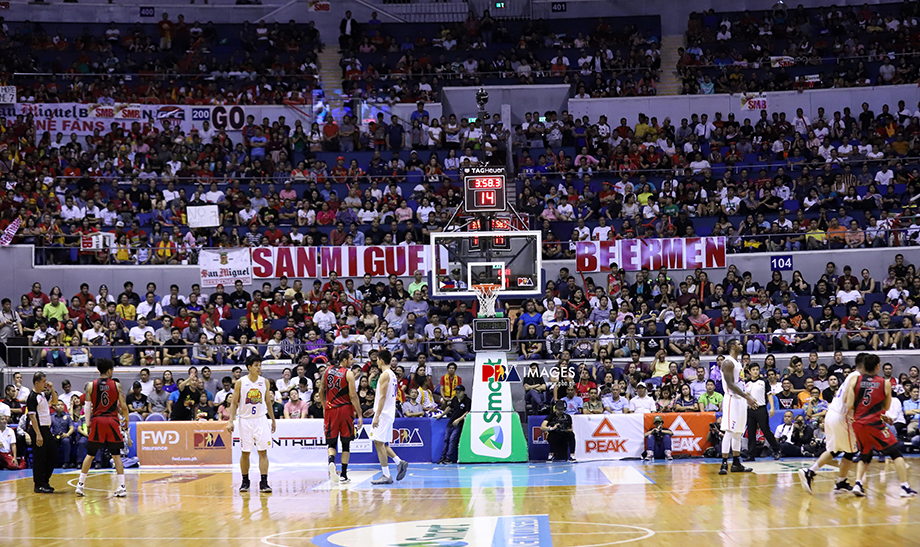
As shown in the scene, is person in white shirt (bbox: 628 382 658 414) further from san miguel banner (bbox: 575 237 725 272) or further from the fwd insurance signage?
san miguel banner (bbox: 575 237 725 272)

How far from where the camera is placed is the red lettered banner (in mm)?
24766

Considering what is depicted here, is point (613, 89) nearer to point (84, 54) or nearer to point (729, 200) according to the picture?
point (729, 200)

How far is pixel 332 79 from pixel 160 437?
1749cm

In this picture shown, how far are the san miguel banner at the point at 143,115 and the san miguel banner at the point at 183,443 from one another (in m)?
14.0

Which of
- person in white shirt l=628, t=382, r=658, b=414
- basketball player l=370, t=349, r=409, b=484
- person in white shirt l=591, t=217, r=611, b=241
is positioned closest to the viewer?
basketball player l=370, t=349, r=409, b=484

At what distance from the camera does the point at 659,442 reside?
57.5 ft

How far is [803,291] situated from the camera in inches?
917

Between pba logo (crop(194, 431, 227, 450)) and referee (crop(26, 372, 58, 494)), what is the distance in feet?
13.3

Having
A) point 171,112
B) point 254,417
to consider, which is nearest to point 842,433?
point 254,417

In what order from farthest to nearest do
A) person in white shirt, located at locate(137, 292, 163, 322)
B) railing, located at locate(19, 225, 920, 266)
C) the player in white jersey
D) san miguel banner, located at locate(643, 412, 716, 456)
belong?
railing, located at locate(19, 225, 920, 266) < person in white shirt, located at locate(137, 292, 163, 322) < san miguel banner, located at locate(643, 412, 716, 456) < the player in white jersey

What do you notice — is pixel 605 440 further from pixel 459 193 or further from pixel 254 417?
pixel 459 193

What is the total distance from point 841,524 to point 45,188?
23.4 meters

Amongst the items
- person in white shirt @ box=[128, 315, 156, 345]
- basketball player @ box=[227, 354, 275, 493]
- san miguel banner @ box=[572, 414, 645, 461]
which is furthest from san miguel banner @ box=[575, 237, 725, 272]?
basketball player @ box=[227, 354, 275, 493]

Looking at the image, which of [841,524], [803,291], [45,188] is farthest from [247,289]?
[841,524]
